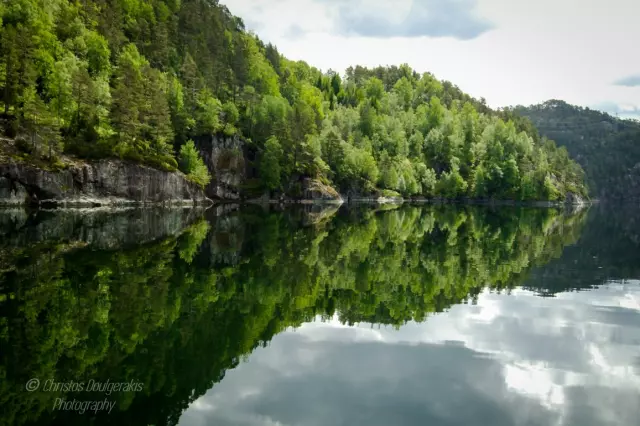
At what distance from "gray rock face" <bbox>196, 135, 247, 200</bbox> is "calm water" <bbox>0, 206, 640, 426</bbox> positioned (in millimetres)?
75544

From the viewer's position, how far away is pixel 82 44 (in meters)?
100

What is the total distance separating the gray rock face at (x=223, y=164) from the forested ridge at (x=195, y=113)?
267 centimetres

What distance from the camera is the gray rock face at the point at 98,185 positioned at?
6788cm

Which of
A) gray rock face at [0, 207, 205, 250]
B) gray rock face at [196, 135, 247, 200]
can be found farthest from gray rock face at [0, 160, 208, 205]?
gray rock face at [0, 207, 205, 250]

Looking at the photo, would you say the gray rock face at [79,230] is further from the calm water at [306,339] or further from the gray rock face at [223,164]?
the gray rock face at [223,164]

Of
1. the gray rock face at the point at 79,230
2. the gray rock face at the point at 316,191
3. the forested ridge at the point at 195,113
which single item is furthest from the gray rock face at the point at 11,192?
the gray rock face at the point at 316,191

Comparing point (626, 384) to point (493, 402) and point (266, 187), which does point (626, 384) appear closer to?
point (493, 402)

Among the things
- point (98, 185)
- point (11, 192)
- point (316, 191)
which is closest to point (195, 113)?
point (316, 191)

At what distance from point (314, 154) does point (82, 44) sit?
184 ft

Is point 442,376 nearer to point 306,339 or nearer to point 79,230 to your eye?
point 306,339

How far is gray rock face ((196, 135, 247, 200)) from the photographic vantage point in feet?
359

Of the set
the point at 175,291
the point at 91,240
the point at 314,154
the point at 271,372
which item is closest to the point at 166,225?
the point at 91,240

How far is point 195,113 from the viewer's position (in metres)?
113

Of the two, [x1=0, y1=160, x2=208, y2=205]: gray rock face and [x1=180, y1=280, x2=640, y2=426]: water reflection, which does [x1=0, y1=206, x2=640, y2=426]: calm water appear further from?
[x1=0, y1=160, x2=208, y2=205]: gray rock face
